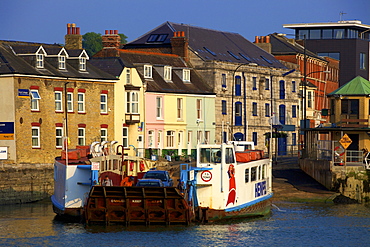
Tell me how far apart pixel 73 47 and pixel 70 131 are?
11.6 meters

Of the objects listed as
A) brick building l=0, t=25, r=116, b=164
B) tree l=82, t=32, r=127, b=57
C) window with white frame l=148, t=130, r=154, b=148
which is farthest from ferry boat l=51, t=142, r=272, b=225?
tree l=82, t=32, r=127, b=57

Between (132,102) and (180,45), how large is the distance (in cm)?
1500

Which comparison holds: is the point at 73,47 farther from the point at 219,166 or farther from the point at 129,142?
the point at 219,166

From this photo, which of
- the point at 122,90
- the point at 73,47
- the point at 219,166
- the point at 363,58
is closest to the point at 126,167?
the point at 219,166

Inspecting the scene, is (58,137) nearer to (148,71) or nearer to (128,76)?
(128,76)

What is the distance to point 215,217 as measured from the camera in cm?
4759

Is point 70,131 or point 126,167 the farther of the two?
point 70,131

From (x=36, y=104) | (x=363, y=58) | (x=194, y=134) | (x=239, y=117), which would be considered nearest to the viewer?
(x=36, y=104)

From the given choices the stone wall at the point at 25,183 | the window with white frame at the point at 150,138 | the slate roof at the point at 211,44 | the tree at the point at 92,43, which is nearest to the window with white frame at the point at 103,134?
the window with white frame at the point at 150,138

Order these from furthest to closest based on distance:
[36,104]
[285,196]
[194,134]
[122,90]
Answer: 1. [194,134]
2. [122,90]
3. [36,104]
4. [285,196]

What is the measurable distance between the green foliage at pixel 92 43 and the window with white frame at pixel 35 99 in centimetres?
9730

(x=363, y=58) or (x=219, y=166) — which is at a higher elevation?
(x=363, y=58)

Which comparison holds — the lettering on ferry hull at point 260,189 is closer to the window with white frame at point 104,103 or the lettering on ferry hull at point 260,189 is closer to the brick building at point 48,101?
the brick building at point 48,101

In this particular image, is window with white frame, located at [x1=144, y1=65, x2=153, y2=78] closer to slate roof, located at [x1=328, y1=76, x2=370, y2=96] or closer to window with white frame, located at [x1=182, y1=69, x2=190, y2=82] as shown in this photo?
window with white frame, located at [x1=182, y1=69, x2=190, y2=82]
